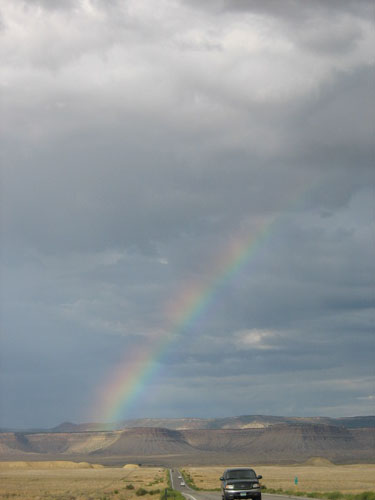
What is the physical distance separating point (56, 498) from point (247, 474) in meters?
33.3

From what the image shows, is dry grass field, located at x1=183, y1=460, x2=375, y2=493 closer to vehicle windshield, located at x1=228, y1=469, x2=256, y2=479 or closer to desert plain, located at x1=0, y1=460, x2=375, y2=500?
desert plain, located at x1=0, y1=460, x2=375, y2=500

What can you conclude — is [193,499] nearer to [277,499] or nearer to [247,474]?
[277,499]

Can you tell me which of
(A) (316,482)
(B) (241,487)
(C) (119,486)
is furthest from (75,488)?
(B) (241,487)

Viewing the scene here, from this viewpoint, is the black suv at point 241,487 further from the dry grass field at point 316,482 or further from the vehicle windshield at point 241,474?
the dry grass field at point 316,482

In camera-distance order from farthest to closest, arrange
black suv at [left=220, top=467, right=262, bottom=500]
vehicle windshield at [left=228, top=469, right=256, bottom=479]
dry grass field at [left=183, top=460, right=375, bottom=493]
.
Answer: dry grass field at [left=183, top=460, right=375, bottom=493]
vehicle windshield at [left=228, top=469, right=256, bottom=479]
black suv at [left=220, top=467, right=262, bottom=500]

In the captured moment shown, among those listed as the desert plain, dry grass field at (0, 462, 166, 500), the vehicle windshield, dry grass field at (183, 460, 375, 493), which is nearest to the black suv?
the vehicle windshield

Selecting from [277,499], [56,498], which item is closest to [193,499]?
[277,499]

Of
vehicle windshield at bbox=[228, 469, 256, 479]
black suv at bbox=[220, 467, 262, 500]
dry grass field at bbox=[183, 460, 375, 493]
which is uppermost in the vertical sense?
vehicle windshield at bbox=[228, 469, 256, 479]

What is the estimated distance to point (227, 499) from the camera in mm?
43625

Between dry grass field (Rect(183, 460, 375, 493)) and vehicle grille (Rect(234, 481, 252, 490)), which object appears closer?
vehicle grille (Rect(234, 481, 252, 490))

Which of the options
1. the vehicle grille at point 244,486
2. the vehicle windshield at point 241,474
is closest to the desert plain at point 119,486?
the vehicle windshield at point 241,474

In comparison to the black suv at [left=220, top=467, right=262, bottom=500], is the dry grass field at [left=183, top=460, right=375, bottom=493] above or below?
below

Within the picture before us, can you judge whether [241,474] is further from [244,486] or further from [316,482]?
[316,482]

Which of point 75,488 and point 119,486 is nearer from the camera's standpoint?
point 75,488
